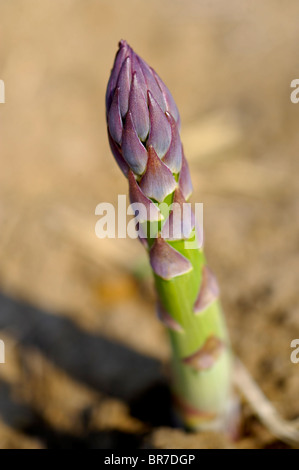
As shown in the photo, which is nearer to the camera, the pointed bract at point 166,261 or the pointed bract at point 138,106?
the pointed bract at point 138,106

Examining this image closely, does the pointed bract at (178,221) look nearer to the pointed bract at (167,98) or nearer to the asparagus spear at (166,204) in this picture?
the asparagus spear at (166,204)

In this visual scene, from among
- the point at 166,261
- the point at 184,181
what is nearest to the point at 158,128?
the point at 184,181

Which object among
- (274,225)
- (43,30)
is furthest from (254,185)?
(43,30)

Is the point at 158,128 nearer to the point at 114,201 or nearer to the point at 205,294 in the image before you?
the point at 205,294

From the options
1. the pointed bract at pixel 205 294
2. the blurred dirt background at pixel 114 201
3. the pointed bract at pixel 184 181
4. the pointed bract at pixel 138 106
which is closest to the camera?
the pointed bract at pixel 138 106

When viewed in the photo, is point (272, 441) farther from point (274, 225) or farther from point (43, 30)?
point (43, 30)

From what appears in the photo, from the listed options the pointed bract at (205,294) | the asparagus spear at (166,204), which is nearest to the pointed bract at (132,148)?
the asparagus spear at (166,204)

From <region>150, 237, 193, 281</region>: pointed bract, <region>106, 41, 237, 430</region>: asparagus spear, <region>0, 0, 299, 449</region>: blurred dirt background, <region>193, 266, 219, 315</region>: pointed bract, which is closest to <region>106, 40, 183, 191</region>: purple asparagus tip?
<region>106, 41, 237, 430</region>: asparagus spear
